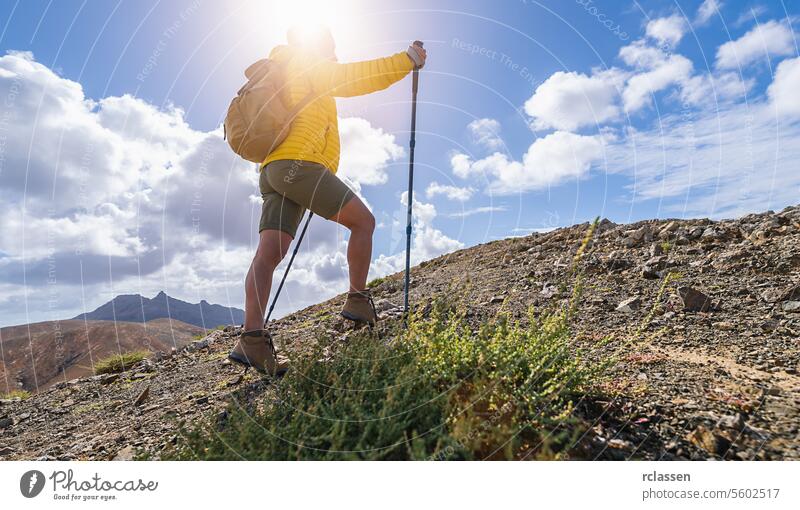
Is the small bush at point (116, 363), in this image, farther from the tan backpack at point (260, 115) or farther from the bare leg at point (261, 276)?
the tan backpack at point (260, 115)

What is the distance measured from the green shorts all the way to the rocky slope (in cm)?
99

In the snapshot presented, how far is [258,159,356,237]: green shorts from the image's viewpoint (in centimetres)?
332

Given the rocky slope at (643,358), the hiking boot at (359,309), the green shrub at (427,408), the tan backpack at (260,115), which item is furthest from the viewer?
the hiking boot at (359,309)

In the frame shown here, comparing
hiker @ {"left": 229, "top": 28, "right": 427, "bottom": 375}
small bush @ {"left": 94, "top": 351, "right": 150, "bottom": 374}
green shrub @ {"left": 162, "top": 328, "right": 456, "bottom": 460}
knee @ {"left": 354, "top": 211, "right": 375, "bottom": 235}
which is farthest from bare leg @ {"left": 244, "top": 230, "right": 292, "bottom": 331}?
small bush @ {"left": 94, "top": 351, "right": 150, "bottom": 374}

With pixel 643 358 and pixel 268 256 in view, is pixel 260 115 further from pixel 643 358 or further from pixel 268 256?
pixel 643 358

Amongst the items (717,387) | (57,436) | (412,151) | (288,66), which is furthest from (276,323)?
(717,387)

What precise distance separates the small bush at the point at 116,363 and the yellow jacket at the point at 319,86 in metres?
5.25

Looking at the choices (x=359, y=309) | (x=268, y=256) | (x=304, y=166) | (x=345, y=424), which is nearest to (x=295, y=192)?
(x=304, y=166)

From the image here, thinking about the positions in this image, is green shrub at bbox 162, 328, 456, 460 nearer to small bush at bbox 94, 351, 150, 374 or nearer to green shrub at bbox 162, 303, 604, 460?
green shrub at bbox 162, 303, 604, 460

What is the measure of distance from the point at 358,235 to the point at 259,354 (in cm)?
126

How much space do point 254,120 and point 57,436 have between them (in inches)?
127

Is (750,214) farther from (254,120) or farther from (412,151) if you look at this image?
(254,120)

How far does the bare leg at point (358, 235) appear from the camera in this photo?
3.56 m

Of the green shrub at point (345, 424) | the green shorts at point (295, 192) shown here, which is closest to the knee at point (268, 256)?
the green shorts at point (295, 192)
